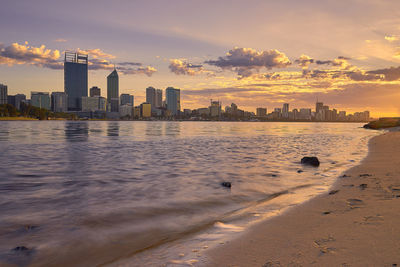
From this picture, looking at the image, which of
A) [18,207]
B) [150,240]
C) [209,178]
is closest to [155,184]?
[209,178]

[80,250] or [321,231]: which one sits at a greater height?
[321,231]

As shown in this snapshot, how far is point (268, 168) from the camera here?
53.7 ft

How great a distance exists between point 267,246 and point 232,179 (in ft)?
28.1

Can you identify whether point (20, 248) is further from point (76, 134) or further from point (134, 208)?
point (76, 134)

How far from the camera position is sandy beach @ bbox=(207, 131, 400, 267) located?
398 centimetres

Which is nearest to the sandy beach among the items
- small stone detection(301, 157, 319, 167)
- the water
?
the water

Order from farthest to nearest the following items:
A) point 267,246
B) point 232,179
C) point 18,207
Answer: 1. point 232,179
2. point 18,207
3. point 267,246

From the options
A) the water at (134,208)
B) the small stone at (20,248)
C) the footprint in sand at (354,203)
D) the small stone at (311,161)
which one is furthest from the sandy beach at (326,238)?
the small stone at (311,161)

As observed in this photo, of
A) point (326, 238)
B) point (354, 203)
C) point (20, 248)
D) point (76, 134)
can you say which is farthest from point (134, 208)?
point (76, 134)

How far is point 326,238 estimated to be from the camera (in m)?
4.84

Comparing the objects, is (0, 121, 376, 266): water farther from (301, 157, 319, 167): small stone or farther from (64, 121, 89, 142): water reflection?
(64, 121, 89, 142): water reflection

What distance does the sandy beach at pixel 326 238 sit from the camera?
157 inches

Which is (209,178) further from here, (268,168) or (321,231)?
(321,231)

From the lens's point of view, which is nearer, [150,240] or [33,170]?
[150,240]
